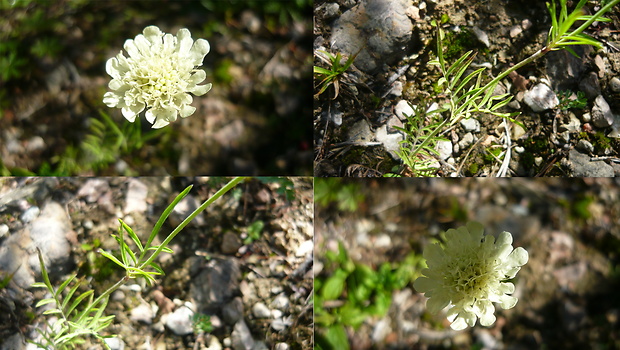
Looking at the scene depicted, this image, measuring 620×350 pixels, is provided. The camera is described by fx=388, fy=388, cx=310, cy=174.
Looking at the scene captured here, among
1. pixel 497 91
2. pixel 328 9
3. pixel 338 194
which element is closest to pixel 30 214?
pixel 338 194

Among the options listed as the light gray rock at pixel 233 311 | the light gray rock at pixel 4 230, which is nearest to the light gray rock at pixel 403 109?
the light gray rock at pixel 233 311

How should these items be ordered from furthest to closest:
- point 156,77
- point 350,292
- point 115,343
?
point 350,292 → point 115,343 → point 156,77

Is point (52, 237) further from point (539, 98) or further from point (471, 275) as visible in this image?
point (539, 98)

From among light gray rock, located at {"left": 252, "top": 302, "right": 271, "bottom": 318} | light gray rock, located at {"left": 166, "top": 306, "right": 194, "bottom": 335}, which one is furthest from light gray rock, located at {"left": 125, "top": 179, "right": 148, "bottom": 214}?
light gray rock, located at {"left": 252, "top": 302, "right": 271, "bottom": 318}

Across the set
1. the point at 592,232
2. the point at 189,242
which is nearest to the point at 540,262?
the point at 592,232

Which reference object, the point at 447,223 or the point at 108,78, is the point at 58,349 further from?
the point at 447,223

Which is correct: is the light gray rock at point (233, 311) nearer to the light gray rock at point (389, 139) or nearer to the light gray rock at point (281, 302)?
the light gray rock at point (281, 302)

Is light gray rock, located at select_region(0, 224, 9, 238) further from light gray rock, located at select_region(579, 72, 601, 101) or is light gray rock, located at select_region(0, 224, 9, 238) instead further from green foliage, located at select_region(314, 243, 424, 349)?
light gray rock, located at select_region(579, 72, 601, 101)
